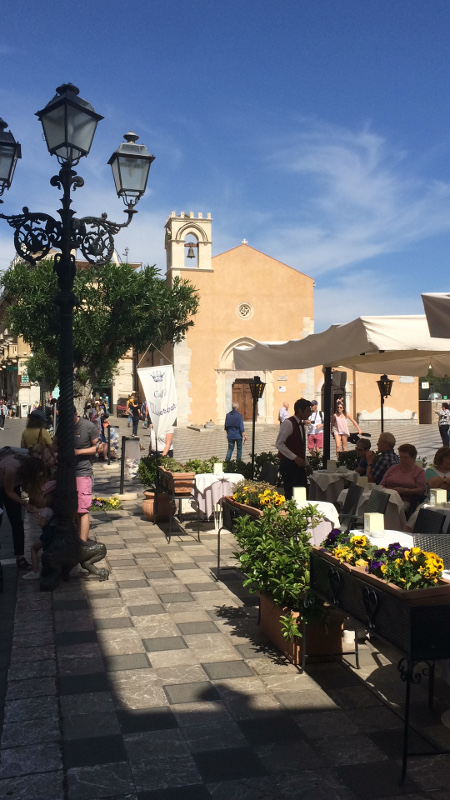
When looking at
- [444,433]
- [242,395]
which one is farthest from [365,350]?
[242,395]

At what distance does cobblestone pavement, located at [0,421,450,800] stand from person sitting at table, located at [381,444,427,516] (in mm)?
2032

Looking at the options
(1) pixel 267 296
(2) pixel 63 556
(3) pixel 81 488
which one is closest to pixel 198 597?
(2) pixel 63 556

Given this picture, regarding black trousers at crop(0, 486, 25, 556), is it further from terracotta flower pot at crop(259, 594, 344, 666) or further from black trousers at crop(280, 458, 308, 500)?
terracotta flower pot at crop(259, 594, 344, 666)

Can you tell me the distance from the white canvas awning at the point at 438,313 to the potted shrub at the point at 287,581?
153 cm

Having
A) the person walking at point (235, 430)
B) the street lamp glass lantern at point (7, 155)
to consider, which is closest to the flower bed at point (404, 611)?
the street lamp glass lantern at point (7, 155)

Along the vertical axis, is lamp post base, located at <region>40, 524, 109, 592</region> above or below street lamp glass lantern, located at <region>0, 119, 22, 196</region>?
below

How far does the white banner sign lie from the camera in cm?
982

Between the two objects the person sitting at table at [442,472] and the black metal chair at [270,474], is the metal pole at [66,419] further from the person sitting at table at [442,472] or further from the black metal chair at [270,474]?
the person sitting at table at [442,472]

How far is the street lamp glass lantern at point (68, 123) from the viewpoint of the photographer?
6.43m

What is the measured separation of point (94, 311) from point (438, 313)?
12973 mm

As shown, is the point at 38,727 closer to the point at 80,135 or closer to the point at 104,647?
the point at 104,647

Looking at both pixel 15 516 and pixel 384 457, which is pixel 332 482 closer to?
pixel 384 457

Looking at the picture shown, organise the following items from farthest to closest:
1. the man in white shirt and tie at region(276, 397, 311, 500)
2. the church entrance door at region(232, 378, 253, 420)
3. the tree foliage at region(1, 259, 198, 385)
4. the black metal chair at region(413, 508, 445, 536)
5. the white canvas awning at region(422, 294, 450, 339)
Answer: the church entrance door at region(232, 378, 253, 420) < the tree foliage at region(1, 259, 198, 385) < the man in white shirt and tie at region(276, 397, 311, 500) < the black metal chair at region(413, 508, 445, 536) < the white canvas awning at region(422, 294, 450, 339)

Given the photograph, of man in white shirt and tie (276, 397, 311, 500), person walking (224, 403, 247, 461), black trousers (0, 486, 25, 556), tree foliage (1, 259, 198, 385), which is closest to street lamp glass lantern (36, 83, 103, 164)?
black trousers (0, 486, 25, 556)
